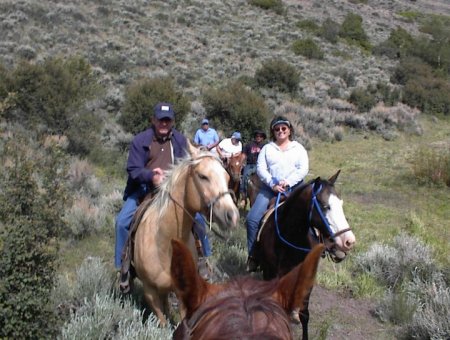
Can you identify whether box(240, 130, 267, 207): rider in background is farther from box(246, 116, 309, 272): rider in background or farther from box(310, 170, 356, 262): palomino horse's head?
box(310, 170, 356, 262): palomino horse's head

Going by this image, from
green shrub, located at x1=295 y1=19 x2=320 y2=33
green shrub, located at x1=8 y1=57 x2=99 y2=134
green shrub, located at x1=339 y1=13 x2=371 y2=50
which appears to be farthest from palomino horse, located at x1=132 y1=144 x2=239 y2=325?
green shrub, located at x1=339 y1=13 x2=371 y2=50

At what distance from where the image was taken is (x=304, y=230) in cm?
514

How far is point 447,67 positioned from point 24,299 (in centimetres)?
3729

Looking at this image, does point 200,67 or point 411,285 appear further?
point 200,67

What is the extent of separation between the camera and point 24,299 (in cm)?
390

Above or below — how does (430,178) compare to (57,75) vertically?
below

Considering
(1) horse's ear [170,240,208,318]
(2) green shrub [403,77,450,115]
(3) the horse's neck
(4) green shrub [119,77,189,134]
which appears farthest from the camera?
(2) green shrub [403,77,450,115]

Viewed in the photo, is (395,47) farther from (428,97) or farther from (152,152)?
(152,152)

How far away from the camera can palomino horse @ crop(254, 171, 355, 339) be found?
4.73m

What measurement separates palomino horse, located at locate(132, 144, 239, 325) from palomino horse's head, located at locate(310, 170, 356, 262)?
1.17m

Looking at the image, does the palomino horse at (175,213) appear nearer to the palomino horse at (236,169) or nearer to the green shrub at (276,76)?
the palomino horse at (236,169)

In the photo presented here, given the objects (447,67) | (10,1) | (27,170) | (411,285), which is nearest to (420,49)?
(447,67)

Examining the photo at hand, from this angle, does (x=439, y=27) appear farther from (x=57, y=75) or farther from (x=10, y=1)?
(x=57, y=75)

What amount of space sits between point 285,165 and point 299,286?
423cm
